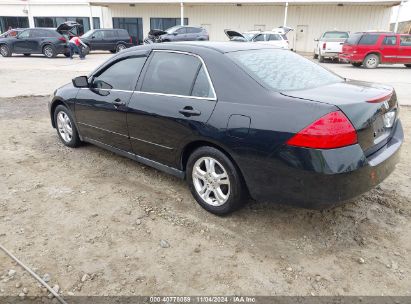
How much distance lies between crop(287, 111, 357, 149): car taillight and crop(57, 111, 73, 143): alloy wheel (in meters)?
3.66

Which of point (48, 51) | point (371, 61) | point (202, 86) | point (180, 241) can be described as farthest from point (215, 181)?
point (48, 51)

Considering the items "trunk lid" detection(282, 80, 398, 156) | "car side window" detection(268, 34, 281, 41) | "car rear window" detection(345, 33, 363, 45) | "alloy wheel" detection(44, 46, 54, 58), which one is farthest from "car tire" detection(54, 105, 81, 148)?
"alloy wheel" detection(44, 46, 54, 58)

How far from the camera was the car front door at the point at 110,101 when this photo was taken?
3918 mm

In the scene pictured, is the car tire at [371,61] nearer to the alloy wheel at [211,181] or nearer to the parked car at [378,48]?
the parked car at [378,48]

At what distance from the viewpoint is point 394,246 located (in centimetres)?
287

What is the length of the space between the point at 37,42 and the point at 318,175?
21.5m

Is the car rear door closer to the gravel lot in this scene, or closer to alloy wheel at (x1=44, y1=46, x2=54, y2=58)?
the gravel lot

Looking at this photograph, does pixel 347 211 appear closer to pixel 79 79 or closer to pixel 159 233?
pixel 159 233

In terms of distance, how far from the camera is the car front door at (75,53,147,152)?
392 centimetres

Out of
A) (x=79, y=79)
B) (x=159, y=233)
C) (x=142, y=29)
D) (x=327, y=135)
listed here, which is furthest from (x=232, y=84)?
(x=142, y=29)

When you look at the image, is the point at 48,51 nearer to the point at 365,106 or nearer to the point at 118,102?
the point at 118,102

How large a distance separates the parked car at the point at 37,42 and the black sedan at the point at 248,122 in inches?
720

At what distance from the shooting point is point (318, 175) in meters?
2.52

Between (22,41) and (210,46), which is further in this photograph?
(22,41)
